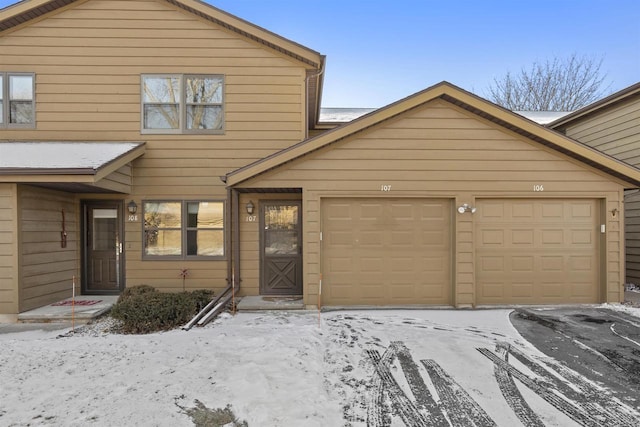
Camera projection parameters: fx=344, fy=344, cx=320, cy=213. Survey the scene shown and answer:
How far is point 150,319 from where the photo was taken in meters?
5.63

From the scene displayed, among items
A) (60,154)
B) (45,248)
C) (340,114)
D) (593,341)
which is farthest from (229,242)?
(340,114)

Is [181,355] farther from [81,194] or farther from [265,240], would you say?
[81,194]

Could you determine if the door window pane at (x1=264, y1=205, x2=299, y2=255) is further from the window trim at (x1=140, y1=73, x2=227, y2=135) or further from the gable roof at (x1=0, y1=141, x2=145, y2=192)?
the gable roof at (x1=0, y1=141, x2=145, y2=192)

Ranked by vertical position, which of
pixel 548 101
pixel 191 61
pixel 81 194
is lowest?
pixel 81 194

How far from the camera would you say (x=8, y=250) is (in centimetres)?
612

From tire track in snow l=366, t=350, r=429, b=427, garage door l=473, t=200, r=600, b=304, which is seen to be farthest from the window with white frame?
garage door l=473, t=200, r=600, b=304

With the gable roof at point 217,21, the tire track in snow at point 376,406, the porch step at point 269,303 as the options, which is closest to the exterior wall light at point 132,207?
the porch step at point 269,303

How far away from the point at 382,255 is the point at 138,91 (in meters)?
6.56

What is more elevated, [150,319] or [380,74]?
[380,74]

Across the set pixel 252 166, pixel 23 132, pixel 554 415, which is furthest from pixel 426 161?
pixel 23 132

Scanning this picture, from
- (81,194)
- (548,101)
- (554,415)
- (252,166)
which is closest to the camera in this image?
(554,415)

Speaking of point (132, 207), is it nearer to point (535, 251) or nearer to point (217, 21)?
point (217, 21)

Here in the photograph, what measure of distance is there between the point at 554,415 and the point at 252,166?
5.56 m

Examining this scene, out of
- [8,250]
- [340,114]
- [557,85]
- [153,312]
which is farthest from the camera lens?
[557,85]
